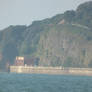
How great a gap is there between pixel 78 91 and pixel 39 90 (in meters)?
9.59

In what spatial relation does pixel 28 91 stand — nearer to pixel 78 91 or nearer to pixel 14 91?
pixel 14 91

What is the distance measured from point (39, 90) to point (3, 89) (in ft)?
29.3

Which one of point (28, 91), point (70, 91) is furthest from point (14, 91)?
point (70, 91)

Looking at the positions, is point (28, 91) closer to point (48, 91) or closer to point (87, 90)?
point (48, 91)

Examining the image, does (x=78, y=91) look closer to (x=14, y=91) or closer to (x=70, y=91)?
(x=70, y=91)

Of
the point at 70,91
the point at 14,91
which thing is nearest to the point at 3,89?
the point at 14,91

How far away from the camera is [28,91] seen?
124 m

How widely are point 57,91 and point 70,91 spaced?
310 centimetres


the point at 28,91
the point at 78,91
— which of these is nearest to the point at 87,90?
the point at 78,91

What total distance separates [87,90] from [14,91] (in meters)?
18.7

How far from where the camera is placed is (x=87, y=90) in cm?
12988

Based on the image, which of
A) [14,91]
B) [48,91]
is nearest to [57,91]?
[48,91]

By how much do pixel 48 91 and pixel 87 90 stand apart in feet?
35.6

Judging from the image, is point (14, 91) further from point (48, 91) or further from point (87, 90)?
point (87, 90)
